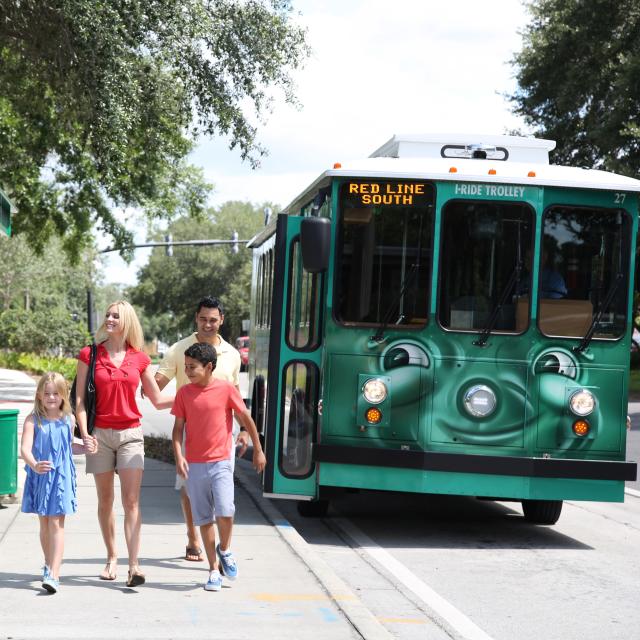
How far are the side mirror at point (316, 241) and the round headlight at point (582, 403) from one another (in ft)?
7.61

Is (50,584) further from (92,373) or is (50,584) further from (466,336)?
(466,336)

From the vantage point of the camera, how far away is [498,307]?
9781 millimetres

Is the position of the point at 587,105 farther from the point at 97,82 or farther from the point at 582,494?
the point at 582,494

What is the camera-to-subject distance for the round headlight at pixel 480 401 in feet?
31.7

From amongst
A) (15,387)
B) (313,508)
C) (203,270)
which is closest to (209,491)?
(313,508)

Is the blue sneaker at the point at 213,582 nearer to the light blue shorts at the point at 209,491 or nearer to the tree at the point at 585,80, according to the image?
the light blue shorts at the point at 209,491

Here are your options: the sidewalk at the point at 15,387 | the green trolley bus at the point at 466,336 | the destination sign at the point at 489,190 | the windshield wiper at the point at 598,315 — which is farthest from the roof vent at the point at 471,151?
the sidewalk at the point at 15,387

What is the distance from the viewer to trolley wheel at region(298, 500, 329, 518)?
428 inches

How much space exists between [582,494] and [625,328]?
1.42 metres

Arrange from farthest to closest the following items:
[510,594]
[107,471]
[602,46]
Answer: [602,46], [510,594], [107,471]

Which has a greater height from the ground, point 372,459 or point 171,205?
point 171,205

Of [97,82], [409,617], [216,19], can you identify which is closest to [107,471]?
[409,617]

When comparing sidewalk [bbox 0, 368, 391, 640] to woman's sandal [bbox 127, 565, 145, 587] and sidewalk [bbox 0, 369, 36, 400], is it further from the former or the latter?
sidewalk [bbox 0, 369, 36, 400]

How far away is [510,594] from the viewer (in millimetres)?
7973
